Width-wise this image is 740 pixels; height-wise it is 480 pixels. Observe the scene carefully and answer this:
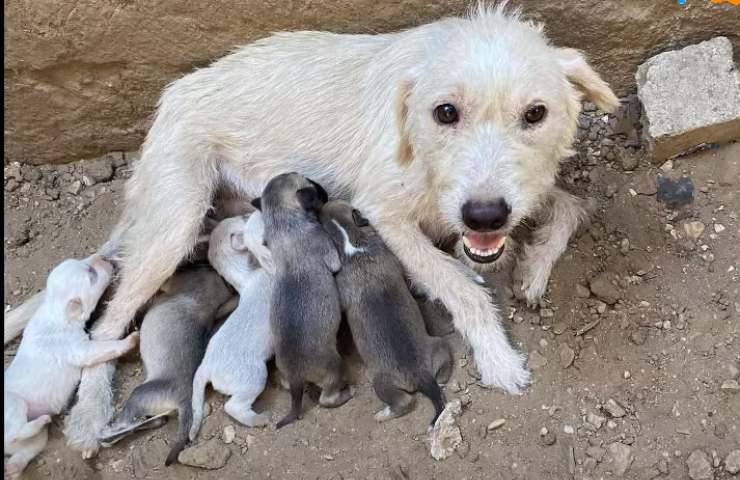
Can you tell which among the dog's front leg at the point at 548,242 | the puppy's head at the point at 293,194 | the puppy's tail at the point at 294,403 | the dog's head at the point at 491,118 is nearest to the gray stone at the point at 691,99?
the dog's front leg at the point at 548,242

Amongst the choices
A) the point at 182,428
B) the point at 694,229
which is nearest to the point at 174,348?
the point at 182,428

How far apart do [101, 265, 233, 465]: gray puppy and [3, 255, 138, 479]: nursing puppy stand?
276 mm

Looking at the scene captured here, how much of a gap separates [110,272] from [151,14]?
1408mm

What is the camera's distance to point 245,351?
3.65 m

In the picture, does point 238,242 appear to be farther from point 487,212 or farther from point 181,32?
point 487,212

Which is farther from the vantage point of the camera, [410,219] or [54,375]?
[410,219]

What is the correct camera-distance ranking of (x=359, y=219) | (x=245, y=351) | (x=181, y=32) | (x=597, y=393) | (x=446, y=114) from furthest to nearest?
(x=181, y=32) → (x=359, y=219) → (x=245, y=351) → (x=597, y=393) → (x=446, y=114)

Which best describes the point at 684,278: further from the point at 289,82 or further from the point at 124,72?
the point at 124,72

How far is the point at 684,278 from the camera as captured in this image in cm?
383

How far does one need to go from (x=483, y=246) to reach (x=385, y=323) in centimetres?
58

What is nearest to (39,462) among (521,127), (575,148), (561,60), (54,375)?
(54,375)

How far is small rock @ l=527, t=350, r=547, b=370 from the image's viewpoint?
3.68m

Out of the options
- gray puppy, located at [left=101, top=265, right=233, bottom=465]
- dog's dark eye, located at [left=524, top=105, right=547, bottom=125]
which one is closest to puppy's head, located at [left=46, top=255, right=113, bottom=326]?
gray puppy, located at [left=101, top=265, right=233, bottom=465]

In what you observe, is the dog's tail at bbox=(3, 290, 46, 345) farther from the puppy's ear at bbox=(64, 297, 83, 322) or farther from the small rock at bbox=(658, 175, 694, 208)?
the small rock at bbox=(658, 175, 694, 208)
